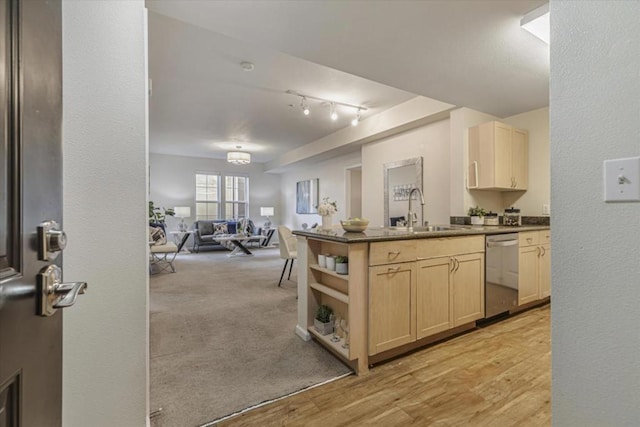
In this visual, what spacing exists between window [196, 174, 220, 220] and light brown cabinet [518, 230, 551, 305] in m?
7.84

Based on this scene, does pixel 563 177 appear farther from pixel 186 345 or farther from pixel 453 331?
pixel 186 345

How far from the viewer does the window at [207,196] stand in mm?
8547

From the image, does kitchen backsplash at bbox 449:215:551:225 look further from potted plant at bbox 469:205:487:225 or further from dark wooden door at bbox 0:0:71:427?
dark wooden door at bbox 0:0:71:427

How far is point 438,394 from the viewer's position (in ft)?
5.63

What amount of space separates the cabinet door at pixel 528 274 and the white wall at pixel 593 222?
102 inches

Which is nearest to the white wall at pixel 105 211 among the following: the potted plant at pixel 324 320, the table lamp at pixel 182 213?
the potted plant at pixel 324 320

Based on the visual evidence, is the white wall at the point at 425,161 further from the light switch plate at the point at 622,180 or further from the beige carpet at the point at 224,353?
the light switch plate at the point at 622,180

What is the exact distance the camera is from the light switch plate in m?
0.70

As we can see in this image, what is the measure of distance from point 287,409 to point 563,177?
1677 millimetres

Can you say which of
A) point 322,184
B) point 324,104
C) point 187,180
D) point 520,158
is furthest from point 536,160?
point 187,180

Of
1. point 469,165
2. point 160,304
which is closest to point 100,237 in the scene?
point 160,304

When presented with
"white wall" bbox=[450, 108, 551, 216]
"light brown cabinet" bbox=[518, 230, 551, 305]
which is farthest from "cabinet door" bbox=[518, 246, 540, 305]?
"white wall" bbox=[450, 108, 551, 216]

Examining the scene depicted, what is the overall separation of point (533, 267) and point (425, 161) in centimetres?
195

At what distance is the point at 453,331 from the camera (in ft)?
8.18
